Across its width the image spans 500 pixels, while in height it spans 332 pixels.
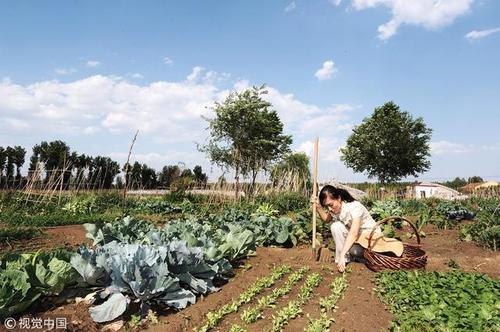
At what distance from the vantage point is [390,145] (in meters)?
27.7

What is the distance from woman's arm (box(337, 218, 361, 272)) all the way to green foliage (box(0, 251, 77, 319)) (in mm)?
2649

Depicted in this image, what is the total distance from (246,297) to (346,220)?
1788 mm

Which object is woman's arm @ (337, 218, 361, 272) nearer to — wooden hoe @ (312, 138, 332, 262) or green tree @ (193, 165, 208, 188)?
wooden hoe @ (312, 138, 332, 262)

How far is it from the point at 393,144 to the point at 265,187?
16.1m

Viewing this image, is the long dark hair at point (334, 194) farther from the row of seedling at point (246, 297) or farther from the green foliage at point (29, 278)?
the green foliage at point (29, 278)

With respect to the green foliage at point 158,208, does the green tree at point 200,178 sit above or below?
above

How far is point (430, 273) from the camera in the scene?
13.8ft

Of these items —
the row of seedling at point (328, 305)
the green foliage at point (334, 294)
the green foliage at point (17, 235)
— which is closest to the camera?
the row of seedling at point (328, 305)

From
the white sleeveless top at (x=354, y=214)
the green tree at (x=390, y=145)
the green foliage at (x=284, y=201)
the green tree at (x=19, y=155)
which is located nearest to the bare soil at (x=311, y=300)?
the white sleeveless top at (x=354, y=214)

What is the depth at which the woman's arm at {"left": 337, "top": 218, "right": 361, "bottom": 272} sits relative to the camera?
14.1 ft

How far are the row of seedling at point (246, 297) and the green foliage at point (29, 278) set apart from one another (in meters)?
1.07

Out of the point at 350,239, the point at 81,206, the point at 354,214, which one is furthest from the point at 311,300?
the point at 81,206

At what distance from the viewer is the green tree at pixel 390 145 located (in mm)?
27812

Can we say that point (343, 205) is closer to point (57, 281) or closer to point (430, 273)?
point (430, 273)
